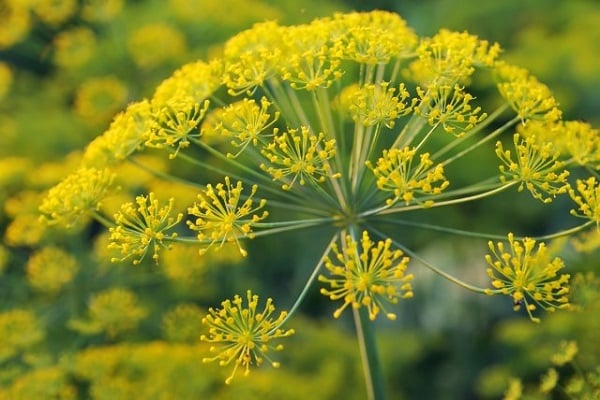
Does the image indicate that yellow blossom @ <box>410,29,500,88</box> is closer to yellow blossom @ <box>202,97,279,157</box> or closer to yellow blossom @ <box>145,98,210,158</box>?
yellow blossom @ <box>202,97,279,157</box>

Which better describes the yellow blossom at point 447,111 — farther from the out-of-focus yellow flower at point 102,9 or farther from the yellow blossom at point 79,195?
the out-of-focus yellow flower at point 102,9

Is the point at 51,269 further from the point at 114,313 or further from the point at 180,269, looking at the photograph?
the point at 180,269

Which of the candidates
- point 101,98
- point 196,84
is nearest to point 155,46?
point 101,98

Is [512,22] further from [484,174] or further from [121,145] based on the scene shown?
Answer: [121,145]

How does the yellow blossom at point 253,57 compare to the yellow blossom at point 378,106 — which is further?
the yellow blossom at point 253,57

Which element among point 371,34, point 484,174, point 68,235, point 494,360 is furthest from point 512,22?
point 371,34

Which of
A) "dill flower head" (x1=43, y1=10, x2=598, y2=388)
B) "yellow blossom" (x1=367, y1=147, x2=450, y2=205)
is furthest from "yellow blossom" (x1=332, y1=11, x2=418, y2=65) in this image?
"yellow blossom" (x1=367, y1=147, x2=450, y2=205)

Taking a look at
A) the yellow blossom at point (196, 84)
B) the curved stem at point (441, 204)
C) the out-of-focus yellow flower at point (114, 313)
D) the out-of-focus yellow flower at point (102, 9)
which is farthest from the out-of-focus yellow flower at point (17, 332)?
the out-of-focus yellow flower at point (102, 9)

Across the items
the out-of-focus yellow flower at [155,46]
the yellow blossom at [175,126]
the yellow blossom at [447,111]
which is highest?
the out-of-focus yellow flower at [155,46]
